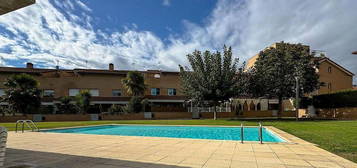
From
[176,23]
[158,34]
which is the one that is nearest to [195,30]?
[176,23]

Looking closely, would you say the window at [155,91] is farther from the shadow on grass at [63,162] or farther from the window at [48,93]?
the shadow on grass at [63,162]

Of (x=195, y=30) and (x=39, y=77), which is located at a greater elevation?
(x=195, y=30)

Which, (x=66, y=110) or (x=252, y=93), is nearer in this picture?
(x=252, y=93)

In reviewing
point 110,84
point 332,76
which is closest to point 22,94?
point 110,84

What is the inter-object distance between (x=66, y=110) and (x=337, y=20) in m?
35.7

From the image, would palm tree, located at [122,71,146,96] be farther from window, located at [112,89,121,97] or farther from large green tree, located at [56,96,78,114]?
large green tree, located at [56,96,78,114]

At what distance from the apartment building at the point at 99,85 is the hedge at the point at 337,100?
22.0m

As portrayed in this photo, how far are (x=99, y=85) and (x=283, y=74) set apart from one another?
30.9 m

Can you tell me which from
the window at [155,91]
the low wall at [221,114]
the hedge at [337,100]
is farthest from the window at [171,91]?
the hedge at [337,100]

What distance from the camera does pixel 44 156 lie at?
6.59 meters

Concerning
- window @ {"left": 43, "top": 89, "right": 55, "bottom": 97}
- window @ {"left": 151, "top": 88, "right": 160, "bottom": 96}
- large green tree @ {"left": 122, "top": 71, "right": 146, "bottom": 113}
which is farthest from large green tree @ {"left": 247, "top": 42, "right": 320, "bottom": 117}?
window @ {"left": 43, "top": 89, "right": 55, "bottom": 97}

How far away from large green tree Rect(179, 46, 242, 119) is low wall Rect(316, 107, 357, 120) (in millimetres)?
15636

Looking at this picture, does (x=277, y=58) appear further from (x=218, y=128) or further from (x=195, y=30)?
(x=218, y=128)

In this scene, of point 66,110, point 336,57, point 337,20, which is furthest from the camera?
point 336,57
